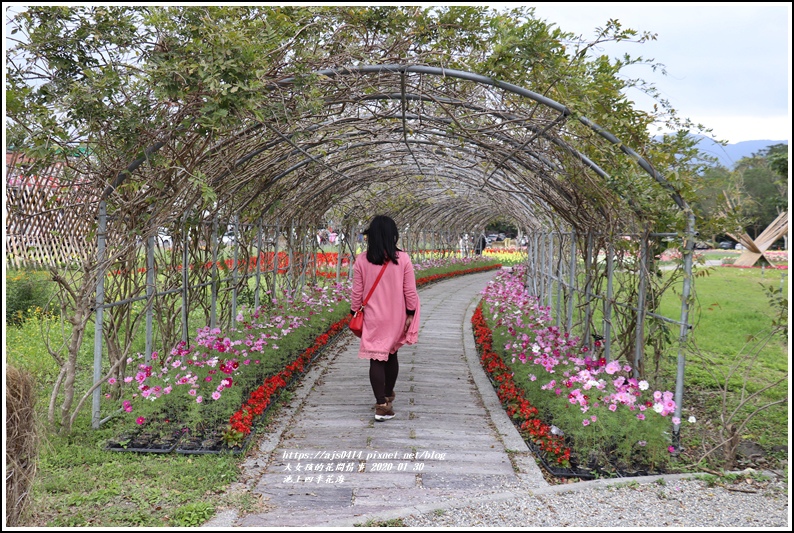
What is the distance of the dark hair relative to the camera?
508 cm

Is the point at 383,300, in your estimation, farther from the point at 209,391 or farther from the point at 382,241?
the point at 209,391

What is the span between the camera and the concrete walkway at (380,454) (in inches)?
139

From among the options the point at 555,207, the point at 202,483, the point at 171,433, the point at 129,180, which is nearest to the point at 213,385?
the point at 171,433

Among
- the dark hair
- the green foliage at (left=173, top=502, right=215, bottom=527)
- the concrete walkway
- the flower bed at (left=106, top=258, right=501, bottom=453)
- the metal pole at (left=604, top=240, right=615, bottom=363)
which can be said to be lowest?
the concrete walkway

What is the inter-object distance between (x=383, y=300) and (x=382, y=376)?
0.59m

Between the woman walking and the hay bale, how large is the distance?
2.55 metres

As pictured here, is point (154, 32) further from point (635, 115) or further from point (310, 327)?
point (310, 327)

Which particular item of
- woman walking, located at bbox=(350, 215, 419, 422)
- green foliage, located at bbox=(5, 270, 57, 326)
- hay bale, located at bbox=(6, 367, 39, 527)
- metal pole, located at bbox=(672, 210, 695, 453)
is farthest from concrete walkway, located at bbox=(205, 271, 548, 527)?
green foliage, located at bbox=(5, 270, 57, 326)

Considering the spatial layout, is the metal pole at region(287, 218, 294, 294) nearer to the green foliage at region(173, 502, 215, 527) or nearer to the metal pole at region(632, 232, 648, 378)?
the metal pole at region(632, 232, 648, 378)

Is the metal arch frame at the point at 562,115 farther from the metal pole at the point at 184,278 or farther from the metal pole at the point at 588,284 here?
the metal pole at the point at 588,284

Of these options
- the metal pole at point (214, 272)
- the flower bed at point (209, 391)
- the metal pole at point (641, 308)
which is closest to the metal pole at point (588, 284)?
the metal pole at point (641, 308)

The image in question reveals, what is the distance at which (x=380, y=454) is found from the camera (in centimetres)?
437

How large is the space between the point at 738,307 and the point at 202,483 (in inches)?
448

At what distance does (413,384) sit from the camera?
21.4 feet
